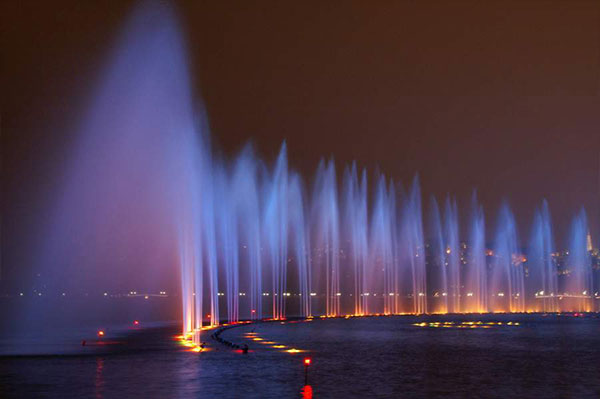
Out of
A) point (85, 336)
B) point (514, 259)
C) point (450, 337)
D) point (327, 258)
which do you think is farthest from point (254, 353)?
point (514, 259)

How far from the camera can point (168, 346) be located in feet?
96.2

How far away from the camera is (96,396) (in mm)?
17062

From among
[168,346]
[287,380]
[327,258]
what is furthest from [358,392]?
[327,258]

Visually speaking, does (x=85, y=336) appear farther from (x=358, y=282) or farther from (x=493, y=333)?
(x=358, y=282)

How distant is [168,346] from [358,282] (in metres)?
33.5

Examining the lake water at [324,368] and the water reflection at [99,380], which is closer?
the water reflection at [99,380]

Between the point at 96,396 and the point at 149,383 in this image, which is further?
the point at 149,383

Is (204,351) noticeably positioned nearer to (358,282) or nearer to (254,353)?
(254,353)

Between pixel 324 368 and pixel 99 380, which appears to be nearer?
pixel 99 380

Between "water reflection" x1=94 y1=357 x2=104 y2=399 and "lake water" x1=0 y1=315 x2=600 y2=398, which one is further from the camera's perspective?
"lake water" x1=0 y1=315 x2=600 y2=398

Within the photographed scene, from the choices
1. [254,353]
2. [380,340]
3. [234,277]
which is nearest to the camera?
[254,353]

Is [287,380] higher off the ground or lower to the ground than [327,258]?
lower

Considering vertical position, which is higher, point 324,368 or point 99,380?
point 99,380

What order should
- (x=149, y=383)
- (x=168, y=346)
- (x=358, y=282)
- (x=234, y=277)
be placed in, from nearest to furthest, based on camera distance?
(x=149, y=383)
(x=168, y=346)
(x=234, y=277)
(x=358, y=282)
